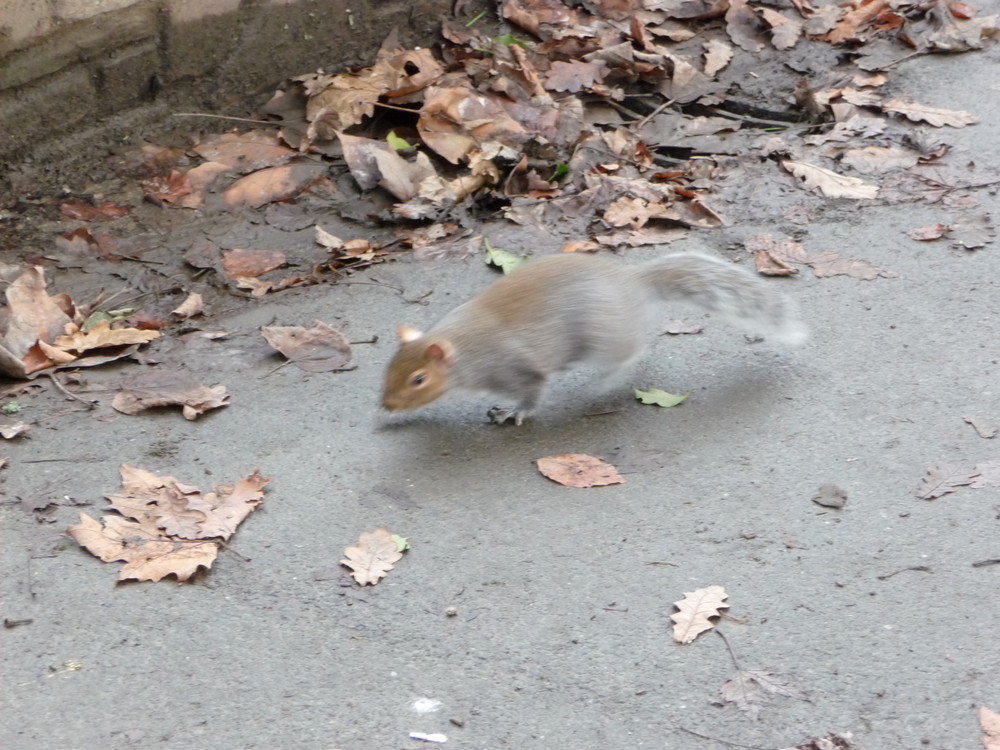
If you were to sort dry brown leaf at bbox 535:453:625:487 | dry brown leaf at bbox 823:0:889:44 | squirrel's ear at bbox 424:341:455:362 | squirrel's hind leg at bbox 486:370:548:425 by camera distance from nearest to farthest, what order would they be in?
dry brown leaf at bbox 535:453:625:487 < squirrel's ear at bbox 424:341:455:362 < squirrel's hind leg at bbox 486:370:548:425 < dry brown leaf at bbox 823:0:889:44

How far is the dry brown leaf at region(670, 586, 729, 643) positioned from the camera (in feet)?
10.6

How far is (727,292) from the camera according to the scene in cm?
421

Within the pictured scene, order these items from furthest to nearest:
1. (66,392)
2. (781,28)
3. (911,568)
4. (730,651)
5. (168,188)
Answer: (781,28) → (168,188) → (66,392) → (911,568) → (730,651)

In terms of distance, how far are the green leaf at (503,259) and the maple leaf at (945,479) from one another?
1.97 meters

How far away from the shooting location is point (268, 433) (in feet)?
13.4

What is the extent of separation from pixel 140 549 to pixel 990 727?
233 centimetres

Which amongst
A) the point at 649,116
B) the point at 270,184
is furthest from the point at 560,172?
the point at 270,184

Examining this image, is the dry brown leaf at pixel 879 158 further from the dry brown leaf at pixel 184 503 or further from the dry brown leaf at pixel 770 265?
the dry brown leaf at pixel 184 503

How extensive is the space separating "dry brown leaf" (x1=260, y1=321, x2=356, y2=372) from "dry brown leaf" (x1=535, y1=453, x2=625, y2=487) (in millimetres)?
948

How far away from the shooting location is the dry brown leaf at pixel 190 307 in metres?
4.79

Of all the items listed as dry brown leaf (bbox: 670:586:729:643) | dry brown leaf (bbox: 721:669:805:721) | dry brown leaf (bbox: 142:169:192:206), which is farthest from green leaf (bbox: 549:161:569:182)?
dry brown leaf (bbox: 721:669:805:721)

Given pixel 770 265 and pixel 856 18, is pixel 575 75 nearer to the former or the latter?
pixel 856 18

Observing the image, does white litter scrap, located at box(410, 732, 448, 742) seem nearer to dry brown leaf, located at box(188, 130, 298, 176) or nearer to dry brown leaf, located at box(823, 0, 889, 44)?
dry brown leaf, located at box(188, 130, 298, 176)

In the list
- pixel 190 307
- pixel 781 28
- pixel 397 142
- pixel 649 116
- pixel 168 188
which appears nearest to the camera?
pixel 190 307
